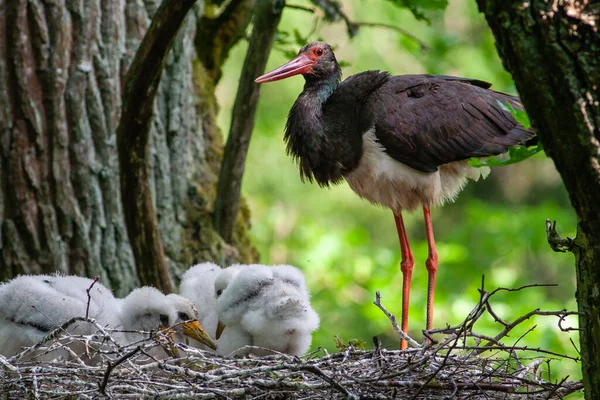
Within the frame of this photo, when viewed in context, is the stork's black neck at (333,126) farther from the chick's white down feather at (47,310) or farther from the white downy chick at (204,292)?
the chick's white down feather at (47,310)

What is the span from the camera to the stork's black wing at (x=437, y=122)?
4645mm

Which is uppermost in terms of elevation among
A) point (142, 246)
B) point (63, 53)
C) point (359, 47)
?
point (359, 47)

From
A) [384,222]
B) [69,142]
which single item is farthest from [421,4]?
[384,222]

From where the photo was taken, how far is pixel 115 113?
509 cm

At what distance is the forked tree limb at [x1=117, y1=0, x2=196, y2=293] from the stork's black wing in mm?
1258

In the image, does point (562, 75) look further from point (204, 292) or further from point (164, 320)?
point (204, 292)

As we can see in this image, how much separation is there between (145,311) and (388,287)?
4913 mm

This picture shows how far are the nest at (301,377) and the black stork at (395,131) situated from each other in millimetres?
1503

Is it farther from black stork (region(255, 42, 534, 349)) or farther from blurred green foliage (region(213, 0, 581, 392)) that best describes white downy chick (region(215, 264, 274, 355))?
blurred green foliage (region(213, 0, 581, 392))

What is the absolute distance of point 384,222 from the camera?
1190 centimetres

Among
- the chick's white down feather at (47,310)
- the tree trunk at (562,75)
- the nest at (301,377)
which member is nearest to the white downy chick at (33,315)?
the chick's white down feather at (47,310)

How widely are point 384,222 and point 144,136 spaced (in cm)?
798

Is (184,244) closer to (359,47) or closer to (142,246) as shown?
(142,246)

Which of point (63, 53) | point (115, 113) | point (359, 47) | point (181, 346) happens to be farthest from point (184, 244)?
point (359, 47)
